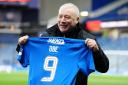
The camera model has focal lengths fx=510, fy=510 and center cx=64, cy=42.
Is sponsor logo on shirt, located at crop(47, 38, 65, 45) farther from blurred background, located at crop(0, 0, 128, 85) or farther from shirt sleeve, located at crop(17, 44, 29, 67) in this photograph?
blurred background, located at crop(0, 0, 128, 85)

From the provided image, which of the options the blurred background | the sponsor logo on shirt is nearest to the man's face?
the sponsor logo on shirt

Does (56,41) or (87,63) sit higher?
(56,41)

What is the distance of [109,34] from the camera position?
121 feet

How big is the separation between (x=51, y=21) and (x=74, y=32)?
3150 cm

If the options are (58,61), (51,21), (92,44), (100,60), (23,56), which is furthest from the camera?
(51,21)

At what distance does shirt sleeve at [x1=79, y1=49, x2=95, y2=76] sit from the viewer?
5037mm

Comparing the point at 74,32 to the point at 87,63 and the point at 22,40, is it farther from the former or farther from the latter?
the point at 22,40

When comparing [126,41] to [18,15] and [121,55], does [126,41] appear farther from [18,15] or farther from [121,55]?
[18,15]

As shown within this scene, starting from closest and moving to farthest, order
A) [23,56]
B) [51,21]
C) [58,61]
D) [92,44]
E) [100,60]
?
[92,44]
[100,60]
[58,61]
[23,56]
[51,21]

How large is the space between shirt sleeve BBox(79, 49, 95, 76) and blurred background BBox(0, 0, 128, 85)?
986 inches

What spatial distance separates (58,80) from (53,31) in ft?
1.62

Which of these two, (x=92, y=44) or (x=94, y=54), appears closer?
(x=92, y=44)

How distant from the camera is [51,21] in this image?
1438 inches

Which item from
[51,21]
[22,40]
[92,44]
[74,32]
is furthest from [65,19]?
[51,21]
